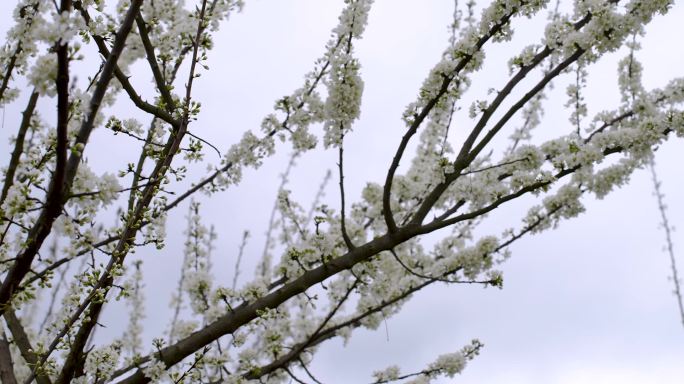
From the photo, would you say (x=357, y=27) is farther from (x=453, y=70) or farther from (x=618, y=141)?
(x=618, y=141)

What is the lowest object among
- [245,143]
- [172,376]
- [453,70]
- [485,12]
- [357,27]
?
[172,376]

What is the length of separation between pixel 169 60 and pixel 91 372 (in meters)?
2.18

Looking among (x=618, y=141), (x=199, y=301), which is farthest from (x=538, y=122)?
(x=199, y=301)

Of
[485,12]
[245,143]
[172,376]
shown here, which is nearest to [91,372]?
[172,376]

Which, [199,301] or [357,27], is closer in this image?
[357,27]

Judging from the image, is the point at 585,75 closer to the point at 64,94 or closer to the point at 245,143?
the point at 245,143

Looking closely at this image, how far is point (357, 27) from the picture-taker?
4430 mm

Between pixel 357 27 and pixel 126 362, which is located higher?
pixel 357 27

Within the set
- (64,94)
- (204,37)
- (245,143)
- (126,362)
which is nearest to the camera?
(64,94)

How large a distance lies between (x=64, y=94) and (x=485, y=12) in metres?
2.89

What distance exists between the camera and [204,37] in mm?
3789

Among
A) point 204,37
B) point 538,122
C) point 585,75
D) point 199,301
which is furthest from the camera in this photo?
point 538,122

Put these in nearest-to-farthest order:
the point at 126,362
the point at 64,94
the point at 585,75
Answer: the point at 64,94 < the point at 126,362 < the point at 585,75

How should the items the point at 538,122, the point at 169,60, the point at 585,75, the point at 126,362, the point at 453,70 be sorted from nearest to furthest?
the point at 453,70
the point at 169,60
the point at 126,362
the point at 585,75
the point at 538,122
